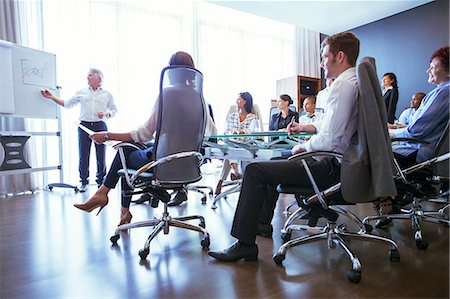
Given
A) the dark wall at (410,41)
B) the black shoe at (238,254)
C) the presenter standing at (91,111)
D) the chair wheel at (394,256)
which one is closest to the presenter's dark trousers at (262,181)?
the black shoe at (238,254)

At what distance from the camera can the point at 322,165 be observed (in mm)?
1614

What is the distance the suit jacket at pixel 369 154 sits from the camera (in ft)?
4.52

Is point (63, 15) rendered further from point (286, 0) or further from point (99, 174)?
point (286, 0)

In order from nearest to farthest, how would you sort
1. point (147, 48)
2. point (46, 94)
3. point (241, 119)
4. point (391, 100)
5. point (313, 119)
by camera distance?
point (313, 119)
point (391, 100)
point (241, 119)
point (46, 94)
point (147, 48)

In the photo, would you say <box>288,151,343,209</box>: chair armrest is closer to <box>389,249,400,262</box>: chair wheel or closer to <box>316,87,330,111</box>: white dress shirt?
<box>316,87,330,111</box>: white dress shirt

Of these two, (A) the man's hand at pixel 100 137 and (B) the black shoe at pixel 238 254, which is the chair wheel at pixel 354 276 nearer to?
(B) the black shoe at pixel 238 254

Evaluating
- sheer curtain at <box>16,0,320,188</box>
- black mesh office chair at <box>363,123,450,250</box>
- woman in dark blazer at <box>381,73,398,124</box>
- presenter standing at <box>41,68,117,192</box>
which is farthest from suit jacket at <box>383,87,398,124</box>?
presenter standing at <box>41,68,117,192</box>

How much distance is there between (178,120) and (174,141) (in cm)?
12

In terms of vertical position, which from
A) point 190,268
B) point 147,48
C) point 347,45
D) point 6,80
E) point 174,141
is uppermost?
point 147,48

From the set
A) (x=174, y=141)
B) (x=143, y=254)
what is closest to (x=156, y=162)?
(x=174, y=141)

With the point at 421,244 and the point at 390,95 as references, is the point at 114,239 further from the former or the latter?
the point at 390,95

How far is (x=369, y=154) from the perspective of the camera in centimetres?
141

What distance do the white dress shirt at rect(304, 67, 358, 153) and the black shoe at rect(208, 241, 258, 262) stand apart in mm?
644

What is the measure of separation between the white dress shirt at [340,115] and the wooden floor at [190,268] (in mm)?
633
